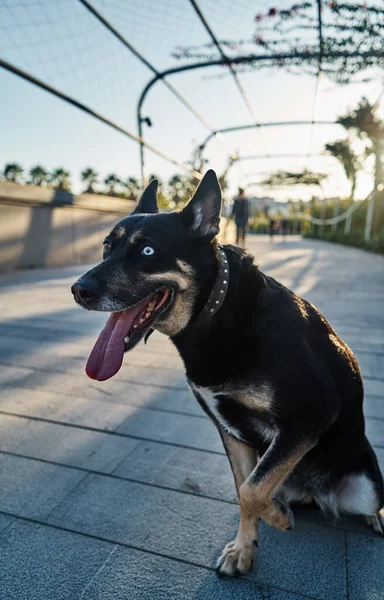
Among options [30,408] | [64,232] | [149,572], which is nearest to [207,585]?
[149,572]

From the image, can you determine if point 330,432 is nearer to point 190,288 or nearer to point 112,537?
point 190,288

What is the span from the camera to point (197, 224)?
1921 millimetres

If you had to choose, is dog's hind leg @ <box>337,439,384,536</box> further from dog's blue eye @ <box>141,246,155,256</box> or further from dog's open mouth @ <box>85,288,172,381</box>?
dog's blue eye @ <box>141,246,155,256</box>

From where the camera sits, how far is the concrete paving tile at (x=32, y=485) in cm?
200

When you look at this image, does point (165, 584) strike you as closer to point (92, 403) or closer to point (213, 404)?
point (213, 404)

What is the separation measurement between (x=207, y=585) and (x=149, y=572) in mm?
221

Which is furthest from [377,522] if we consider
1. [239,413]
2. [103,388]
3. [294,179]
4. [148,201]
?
[294,179]

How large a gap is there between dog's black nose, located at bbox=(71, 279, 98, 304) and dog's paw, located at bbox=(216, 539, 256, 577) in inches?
44.7

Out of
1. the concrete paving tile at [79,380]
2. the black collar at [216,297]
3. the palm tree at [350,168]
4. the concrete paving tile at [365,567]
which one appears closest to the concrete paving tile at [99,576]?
the concrete paving tile at [365,567]

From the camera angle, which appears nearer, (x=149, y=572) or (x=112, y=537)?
(x=149, y=572)

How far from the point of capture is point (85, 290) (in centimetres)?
174

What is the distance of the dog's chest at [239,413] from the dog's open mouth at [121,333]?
331 mm

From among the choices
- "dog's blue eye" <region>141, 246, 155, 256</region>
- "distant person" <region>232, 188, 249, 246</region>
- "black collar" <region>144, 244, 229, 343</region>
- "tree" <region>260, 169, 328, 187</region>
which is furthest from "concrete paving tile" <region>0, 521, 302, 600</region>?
"tree" <region>260, 169, 328, 187</region>

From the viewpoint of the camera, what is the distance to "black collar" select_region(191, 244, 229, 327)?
1.83m
